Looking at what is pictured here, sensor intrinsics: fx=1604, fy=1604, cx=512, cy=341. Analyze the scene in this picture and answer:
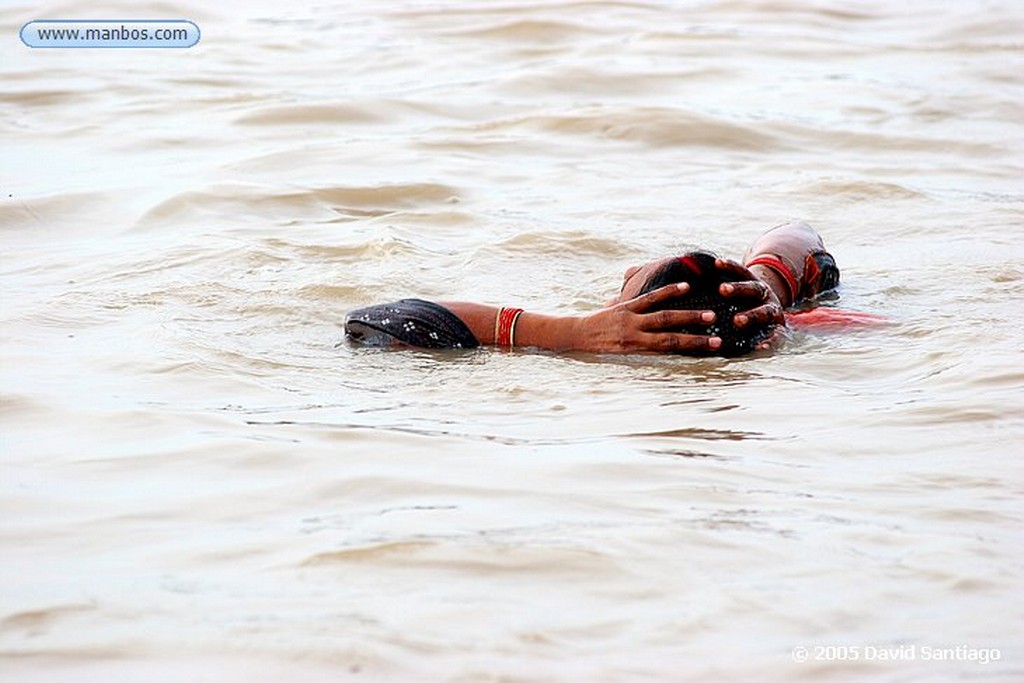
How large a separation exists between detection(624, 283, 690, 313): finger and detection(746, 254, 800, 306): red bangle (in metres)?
0.82

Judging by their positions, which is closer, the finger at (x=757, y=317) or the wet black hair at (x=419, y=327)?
the finger at (x=757, y=317)

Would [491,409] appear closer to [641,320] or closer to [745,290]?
[641,320]

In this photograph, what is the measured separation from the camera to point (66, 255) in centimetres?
634

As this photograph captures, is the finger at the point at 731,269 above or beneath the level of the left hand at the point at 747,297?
above

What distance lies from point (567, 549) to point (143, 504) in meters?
0.96

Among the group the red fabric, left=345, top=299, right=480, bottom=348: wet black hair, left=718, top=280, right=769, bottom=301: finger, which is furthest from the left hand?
left=345, top=299, right=480, bottom=348: wet black hair

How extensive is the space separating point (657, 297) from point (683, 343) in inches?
5.8

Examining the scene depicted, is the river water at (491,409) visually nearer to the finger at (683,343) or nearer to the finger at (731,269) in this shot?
the finger at (683,343)

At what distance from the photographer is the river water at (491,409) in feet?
9.32

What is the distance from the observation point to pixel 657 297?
4496 millimetres

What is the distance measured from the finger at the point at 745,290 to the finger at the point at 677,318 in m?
0.07

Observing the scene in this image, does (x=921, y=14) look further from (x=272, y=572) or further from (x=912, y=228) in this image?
(x=272, y=572)

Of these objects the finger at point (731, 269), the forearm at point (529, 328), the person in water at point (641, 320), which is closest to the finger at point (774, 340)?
the person in water at point (641, 320)

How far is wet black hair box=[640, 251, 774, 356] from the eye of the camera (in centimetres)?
448
